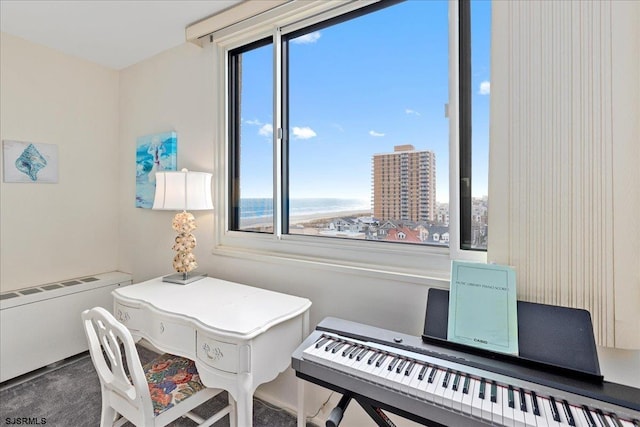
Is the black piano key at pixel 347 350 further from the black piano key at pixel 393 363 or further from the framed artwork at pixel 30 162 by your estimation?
the framed artwork at pixel 30 162

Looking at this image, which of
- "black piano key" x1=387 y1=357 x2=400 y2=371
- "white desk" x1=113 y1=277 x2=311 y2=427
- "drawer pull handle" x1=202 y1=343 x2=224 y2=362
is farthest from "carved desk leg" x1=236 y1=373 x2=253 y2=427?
"black piano key" x1=387 y1=357 x2=400 y2=371

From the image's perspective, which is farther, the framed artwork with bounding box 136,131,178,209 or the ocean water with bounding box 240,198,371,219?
the framed artwork with bounding box 136,131,178,209

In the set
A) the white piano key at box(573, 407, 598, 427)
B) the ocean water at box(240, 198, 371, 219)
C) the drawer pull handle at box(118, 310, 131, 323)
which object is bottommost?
the drawer pull handle at box(118, 310, 131, 323)

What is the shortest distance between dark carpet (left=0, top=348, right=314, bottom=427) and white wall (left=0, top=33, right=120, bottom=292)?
28.8 inches

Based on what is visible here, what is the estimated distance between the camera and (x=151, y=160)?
2508mm

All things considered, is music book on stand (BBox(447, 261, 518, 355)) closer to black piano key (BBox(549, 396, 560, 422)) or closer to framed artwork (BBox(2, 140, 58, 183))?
black piano key (BBox(549, 396, 560, 422))

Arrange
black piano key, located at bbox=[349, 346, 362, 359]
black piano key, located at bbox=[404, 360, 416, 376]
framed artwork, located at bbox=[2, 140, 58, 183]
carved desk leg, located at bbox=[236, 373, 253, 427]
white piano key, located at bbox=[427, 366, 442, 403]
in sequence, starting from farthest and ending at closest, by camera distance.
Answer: framed artwork, located at bbox=[2, 140, 58, 183] < carved desk leg, located at bbox=[236, 373, 253, 427] < black piano key, located at bbox=[349, 346, 362, 359] < black piano key, located at bbox=[404, 360, 416, 376] < white piano key, located at bbox=[427, 366, 442, 403]

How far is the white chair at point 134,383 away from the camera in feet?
3.78

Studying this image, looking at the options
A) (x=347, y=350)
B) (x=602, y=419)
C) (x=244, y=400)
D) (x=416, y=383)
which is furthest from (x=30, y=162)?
(x=602, y=419)

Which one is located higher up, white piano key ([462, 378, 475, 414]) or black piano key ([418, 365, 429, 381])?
black piano key ([418, 365, 429, 381])

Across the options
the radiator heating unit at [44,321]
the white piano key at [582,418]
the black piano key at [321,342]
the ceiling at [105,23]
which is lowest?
the radiator heating unit at [44,321]

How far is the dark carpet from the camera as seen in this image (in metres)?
1.71

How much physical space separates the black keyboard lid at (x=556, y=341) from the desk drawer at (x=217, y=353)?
791 mm

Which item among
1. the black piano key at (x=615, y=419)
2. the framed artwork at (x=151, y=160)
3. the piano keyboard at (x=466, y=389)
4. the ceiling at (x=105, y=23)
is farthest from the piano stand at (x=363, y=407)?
the ceiling at (x=105, y=23)
